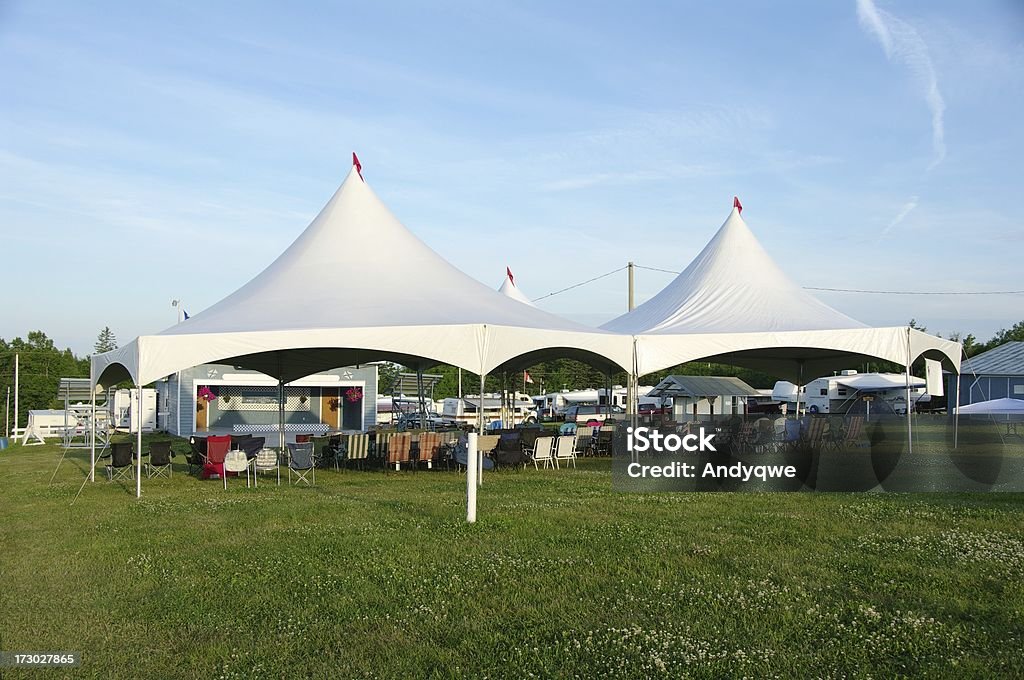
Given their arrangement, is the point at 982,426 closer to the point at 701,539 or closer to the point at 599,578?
the point at 701,539

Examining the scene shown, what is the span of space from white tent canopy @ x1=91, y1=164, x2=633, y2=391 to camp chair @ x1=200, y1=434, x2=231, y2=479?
180 centimetres

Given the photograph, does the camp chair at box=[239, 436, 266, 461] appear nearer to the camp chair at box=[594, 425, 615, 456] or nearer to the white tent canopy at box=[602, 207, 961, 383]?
the white tent canopy at box=[602, 207, 961, 383]

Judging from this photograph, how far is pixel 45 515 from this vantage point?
9.85 metres

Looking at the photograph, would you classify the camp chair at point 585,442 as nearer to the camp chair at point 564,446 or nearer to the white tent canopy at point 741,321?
the camp chair at point 564,446

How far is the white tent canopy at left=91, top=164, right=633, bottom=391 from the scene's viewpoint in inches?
464

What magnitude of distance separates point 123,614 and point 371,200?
1075cm

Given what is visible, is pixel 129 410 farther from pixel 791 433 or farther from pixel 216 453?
pixel 791 433

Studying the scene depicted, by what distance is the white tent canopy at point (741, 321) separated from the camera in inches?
567

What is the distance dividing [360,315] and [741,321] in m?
6.91

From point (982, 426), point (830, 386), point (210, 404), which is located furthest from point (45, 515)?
point (830, 386)

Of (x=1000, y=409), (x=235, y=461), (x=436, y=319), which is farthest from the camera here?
(x=1000, y=409)

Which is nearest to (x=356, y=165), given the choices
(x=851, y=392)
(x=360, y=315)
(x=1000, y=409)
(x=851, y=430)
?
(x=360, y=315)

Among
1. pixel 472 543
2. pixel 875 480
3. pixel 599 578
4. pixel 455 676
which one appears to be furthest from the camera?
pixel 875 480

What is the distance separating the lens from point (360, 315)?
12789 millimetres
